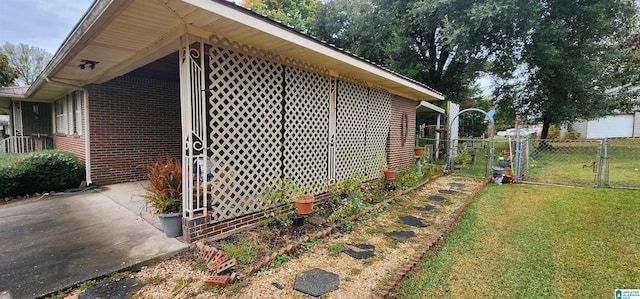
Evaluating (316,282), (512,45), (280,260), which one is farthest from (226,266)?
(512,45)

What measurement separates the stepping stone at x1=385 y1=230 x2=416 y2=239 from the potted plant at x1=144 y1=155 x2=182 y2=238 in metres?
2.83

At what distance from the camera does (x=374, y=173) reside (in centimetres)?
697

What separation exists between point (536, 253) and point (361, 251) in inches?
83.5

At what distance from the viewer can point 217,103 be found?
3.37 metres

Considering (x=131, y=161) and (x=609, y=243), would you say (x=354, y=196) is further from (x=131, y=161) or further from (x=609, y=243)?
(x=131, y=161)

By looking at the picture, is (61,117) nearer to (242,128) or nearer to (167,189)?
(167,189)

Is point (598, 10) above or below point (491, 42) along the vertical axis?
above

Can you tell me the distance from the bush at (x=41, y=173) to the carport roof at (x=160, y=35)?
1.76 meters

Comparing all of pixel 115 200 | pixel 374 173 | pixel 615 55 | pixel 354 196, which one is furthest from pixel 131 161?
pixel 615 55

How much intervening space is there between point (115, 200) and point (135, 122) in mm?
2238

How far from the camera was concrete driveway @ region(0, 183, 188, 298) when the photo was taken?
2.56 meters

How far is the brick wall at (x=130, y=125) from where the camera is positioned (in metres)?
6.03

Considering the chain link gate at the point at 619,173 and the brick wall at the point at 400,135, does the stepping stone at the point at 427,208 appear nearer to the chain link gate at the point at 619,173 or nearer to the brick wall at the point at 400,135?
the brick wall at the point at 400,135

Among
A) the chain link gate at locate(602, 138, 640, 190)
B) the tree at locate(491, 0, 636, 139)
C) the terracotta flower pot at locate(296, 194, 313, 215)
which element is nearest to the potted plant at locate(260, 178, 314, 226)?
the terracotta flower pot at locate(296, 194, 313, 215)
